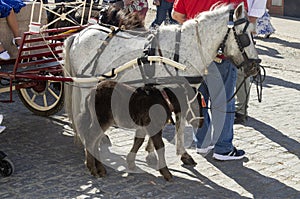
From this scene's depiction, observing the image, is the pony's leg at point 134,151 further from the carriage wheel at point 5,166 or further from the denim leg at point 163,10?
the denim leg at point 163,10

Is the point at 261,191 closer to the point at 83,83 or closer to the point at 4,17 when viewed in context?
the point at 83,83

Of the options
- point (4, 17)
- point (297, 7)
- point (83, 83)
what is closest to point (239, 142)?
point (83, 83)

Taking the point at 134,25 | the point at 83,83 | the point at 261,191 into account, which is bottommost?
the point at 261,191

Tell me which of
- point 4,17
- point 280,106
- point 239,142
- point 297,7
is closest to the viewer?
point 4,17

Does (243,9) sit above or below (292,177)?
above

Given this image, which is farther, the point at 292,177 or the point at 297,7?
the point at 297,7

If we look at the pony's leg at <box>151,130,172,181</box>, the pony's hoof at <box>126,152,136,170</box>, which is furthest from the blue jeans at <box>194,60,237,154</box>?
the pony's hoof at <box>126,152,136,170</box>

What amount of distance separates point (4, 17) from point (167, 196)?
9.08ft

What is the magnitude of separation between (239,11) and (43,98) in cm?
331

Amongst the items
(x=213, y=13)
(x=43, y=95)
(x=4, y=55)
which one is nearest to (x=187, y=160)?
(x=213, y=13)

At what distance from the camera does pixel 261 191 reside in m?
5.58

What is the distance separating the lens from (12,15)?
21.5 ft

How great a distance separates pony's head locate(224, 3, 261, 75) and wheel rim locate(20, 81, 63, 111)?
8.63 ft

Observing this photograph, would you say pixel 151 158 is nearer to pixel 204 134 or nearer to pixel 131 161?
pixel 131 161
